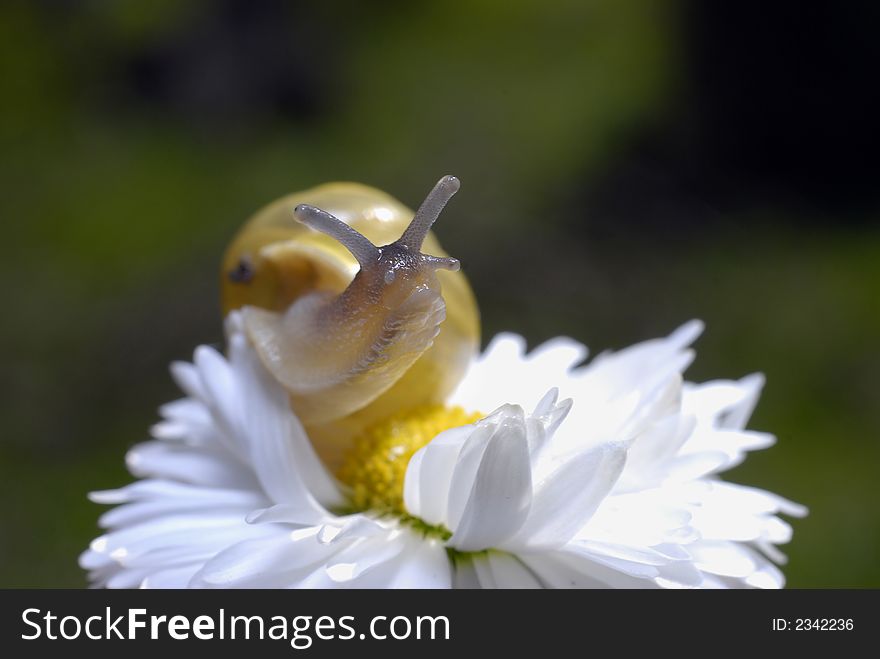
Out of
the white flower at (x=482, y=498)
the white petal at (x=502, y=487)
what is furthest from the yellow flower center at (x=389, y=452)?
the white petal at (x=502, y=487)

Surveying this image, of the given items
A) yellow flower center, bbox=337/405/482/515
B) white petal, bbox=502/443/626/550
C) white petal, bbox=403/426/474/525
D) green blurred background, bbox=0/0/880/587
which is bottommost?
white petal, bbox=502/443/626/550

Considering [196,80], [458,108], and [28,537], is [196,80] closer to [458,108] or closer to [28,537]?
[458,108]

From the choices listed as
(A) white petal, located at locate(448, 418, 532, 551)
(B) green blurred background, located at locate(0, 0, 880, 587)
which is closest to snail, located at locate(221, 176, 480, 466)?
(A) white petal, located at locate(448, 418, 532, 551)

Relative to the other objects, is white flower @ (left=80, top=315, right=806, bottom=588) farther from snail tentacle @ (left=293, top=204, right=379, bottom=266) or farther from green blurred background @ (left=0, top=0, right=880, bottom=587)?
green blurred background @ (left=0, top=0, right=880, bottom=587)

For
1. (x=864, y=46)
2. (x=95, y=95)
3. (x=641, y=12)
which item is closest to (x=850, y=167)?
(x=864, y=46)

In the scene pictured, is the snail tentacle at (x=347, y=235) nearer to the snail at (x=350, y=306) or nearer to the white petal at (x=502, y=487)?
the snail at (x=350, y=306)

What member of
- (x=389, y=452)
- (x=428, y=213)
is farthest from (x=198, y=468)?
(x=428, y=213)
